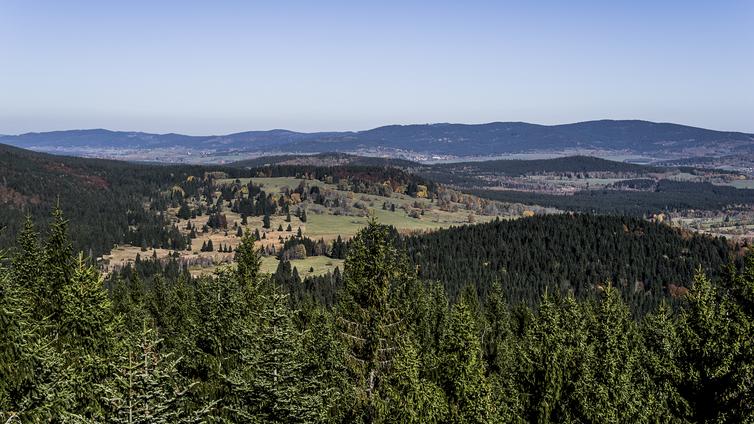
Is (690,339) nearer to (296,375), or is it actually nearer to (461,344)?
(461,344)

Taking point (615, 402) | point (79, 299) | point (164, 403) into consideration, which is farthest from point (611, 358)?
point (79, 299)

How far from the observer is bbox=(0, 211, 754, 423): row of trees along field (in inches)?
880

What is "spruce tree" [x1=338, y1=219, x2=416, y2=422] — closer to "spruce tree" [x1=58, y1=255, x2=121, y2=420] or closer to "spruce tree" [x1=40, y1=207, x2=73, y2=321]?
"spruce tree" [x1=58, y1=255, x2=121, y2=420]

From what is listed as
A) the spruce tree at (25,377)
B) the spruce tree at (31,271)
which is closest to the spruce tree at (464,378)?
the spruce tree at (25,377)

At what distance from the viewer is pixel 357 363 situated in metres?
31.1

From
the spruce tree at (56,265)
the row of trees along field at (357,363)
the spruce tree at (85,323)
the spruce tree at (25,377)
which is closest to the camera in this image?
the spruce tree at (25,377)

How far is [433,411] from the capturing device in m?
27.1

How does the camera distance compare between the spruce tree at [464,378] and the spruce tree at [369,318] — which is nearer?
the spruce tree at [464,378]

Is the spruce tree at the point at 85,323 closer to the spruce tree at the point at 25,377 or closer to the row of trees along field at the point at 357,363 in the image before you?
the row of trees along field at the point at 357,363

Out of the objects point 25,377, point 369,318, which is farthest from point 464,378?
point 25,377

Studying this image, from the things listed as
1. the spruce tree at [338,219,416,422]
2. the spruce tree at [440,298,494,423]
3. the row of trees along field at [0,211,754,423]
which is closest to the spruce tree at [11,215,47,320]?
the row of trees along field at [0,211,754,423]

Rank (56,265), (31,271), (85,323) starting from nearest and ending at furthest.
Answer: (85,323) < (56,265) < (31,271)

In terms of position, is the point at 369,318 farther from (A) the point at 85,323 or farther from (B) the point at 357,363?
(A) the point at 85,323

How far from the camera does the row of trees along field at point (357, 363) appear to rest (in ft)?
73.3
